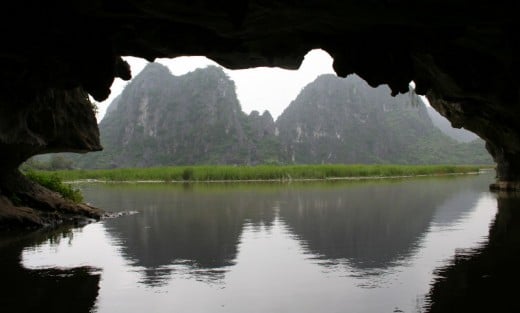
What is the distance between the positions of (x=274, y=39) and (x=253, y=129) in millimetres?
102415

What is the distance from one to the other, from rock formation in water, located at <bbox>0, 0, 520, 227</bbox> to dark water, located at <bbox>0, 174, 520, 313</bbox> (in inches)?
121

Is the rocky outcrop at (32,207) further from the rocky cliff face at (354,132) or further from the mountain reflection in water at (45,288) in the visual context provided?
the rocky cliff face at (354,132)

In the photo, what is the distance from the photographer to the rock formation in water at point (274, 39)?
6.58m

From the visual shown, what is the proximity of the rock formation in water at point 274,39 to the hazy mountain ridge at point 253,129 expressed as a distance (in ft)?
294

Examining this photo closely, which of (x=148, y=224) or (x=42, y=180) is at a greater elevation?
(x=42, y=180)

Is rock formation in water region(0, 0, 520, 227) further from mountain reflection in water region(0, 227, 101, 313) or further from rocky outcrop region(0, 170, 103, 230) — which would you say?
rocky outcrop region(0, 170, 103, 230)

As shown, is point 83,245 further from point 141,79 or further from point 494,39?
point 141,79

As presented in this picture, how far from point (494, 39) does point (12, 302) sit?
309 inches

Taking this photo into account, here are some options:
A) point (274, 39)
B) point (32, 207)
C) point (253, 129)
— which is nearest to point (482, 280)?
point (274, 39)

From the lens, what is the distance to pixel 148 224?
604 inches

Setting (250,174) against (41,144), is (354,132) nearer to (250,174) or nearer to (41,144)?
(250,174)

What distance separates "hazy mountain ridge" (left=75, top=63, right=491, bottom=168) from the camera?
347 feet

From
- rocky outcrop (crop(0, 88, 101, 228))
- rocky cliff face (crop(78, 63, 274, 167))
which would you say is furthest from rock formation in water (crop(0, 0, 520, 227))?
rocky cliff face (crop(78, 63, 274, 167))

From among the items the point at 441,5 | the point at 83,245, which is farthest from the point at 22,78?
the point at 441,5
